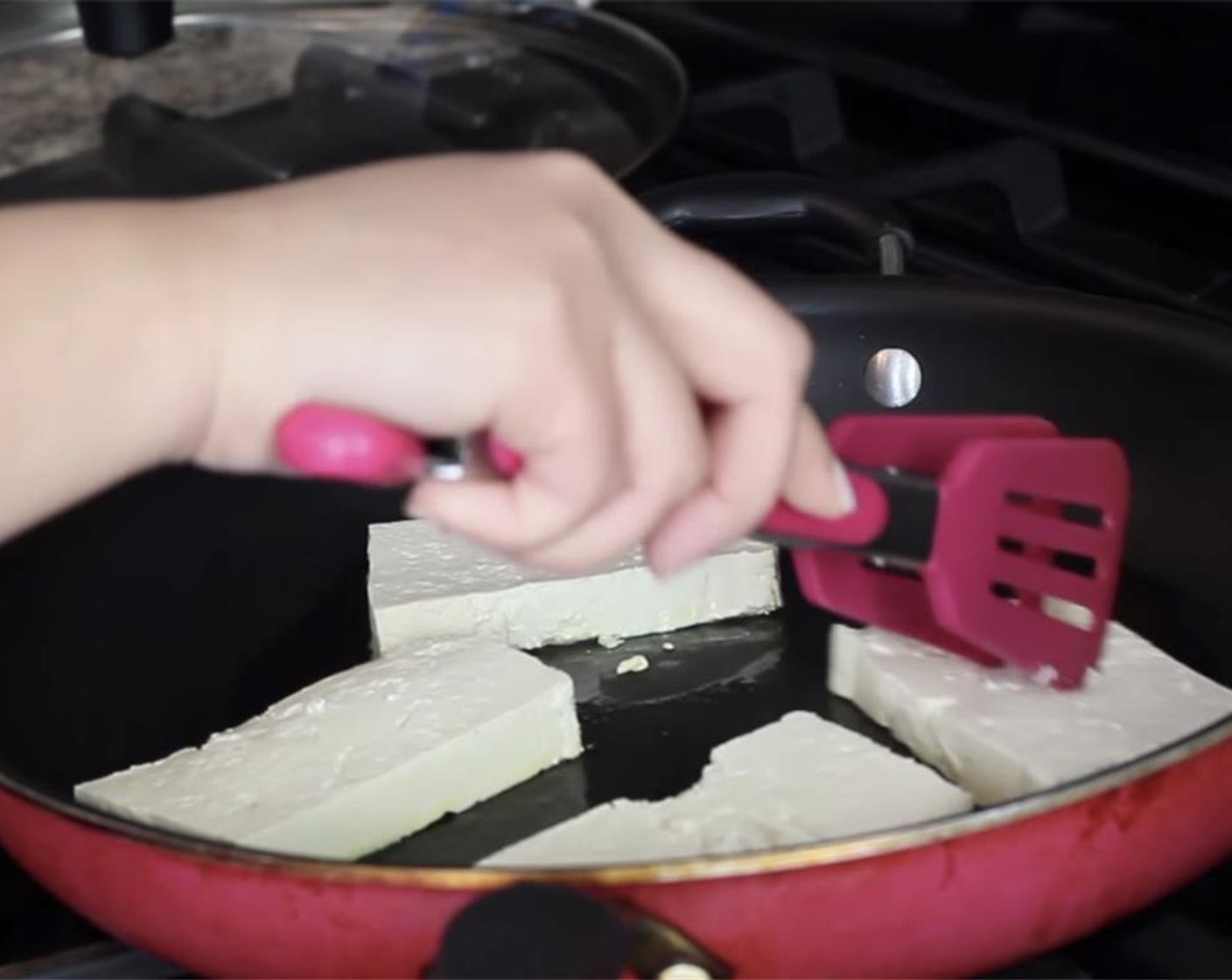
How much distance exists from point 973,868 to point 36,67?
116cm

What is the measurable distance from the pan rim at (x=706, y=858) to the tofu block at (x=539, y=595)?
0.33m

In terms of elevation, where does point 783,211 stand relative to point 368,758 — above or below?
above

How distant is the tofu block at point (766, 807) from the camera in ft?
2.45

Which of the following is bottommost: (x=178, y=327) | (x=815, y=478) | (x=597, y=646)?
(x=597, y=646)

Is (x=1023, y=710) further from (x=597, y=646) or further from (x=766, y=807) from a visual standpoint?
(x=597, y=646)

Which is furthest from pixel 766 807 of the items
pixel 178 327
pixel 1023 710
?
pixel 178 327

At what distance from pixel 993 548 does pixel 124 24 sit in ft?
2.57

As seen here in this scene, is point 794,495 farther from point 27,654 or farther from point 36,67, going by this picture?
point 36,67

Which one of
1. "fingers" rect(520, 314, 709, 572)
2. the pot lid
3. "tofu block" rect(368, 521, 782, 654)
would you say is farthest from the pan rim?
the pot lid

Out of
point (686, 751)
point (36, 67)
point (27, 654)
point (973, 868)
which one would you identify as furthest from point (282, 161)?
point (973, 868)

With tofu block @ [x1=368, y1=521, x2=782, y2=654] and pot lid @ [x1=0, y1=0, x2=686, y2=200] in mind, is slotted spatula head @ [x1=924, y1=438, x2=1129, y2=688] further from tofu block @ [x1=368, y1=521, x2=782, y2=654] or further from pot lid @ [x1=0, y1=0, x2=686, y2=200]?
pot lid @ [x1=0, y1=0, x2=686, y2=200]

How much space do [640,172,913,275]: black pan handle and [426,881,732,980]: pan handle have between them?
541 millimetres

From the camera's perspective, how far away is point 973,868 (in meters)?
0.63

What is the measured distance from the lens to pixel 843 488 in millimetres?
691
